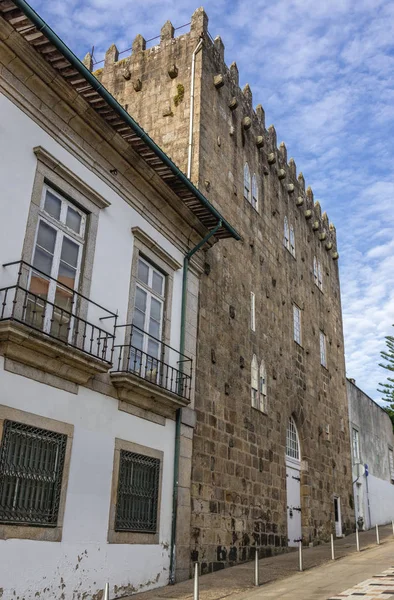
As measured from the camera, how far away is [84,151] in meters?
9.59

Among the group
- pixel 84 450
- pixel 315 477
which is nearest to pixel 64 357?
pixel 84 450

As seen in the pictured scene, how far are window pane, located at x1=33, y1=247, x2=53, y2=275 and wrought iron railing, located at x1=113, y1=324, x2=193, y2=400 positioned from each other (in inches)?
56.0

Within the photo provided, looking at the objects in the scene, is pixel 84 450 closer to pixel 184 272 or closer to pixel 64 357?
pixel 64 357

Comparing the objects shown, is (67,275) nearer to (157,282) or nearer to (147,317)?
(147,317)

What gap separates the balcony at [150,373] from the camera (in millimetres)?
9414

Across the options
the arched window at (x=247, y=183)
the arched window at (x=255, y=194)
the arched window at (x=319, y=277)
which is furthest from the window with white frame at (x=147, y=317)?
the arched window at (x=319, y=277)

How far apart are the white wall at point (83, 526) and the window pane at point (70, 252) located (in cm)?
190

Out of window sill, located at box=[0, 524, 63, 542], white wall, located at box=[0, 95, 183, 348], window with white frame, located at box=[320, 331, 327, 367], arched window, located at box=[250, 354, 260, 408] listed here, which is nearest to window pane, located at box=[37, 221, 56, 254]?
white wall, located at box=[0, 95, 183, 348]

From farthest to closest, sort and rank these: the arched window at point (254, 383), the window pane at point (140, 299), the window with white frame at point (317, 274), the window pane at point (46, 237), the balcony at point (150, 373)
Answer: the window with white frame at point (317, 274)
the arched window at point (254, 383)
the window pane at point (140, 299)
the balcony at point (150, 373)
the window pane at point (46, 237)

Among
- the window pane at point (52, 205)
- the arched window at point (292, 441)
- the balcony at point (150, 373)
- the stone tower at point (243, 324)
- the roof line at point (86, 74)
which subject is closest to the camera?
the roof line at point (86, 74)

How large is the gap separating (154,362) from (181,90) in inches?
291

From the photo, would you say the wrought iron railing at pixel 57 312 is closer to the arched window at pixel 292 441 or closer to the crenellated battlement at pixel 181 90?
the crenellated battlement at pixel 181 90

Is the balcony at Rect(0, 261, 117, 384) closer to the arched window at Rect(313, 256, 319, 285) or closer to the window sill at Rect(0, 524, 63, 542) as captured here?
the window sill at Rect(0, 524, 63, 542)

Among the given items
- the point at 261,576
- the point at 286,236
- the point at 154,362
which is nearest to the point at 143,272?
the point at 154,362
